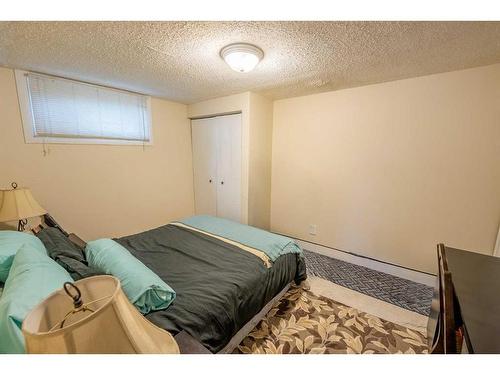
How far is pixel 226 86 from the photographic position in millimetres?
2520

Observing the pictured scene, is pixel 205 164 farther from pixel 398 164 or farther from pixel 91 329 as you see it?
pixel 91 329

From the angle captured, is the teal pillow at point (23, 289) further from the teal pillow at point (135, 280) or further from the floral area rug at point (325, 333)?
the floral area rug at point (325, 333)

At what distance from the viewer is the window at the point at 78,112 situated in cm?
208

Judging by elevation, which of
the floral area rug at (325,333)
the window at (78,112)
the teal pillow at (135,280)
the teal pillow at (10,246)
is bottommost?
the floral area rug at (325,333)

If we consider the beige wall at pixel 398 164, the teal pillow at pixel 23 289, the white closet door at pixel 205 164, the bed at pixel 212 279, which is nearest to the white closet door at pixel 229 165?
the white closet door at pixel 205 164

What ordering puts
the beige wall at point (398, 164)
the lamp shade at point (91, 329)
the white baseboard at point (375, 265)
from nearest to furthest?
the lamp shade at point (91, 329) < the beige wall at point (398, 164) < the white baseboard at point (375, 265)

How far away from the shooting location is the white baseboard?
2.19 meters

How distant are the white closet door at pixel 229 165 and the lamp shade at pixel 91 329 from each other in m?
2.47

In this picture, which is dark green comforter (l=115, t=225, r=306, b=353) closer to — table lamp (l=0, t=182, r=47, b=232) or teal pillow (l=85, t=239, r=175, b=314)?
teal pillow (l=85, t=239, r=175, b=314)

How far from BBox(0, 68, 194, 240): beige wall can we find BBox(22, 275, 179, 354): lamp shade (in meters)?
2.35

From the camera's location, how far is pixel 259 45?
1552mm

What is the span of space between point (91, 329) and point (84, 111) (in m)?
2.73
